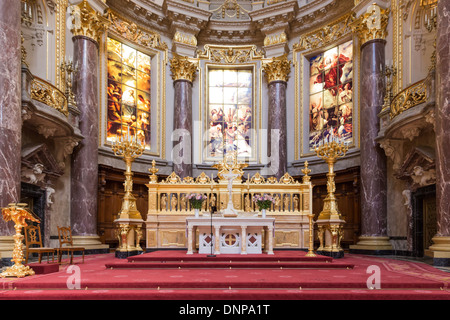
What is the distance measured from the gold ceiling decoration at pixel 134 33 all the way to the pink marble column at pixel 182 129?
5.92 feet

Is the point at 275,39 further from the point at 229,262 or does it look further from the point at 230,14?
the point at 229,262

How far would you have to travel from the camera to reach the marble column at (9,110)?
28.8 ft

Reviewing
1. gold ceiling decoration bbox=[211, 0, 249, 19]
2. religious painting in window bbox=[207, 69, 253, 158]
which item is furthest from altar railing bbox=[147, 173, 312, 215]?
gold ceiling decoration bbox=[211, 0, 249, 19]

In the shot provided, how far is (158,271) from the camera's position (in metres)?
7.70

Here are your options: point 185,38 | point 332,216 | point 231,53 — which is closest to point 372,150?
point 332,216

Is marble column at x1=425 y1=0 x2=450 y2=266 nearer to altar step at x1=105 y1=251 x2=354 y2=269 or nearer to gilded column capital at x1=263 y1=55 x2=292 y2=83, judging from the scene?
altar step at x1=105 y1=251 x2=354 y2=269

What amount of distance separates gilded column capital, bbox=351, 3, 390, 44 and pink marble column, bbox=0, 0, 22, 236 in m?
10.3

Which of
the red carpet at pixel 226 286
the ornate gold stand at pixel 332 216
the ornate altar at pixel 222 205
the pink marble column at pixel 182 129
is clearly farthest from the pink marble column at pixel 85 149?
the ornate gold stand at pixel 332 216

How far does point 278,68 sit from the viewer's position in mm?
17750

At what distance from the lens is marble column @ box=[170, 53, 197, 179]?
17281 mm

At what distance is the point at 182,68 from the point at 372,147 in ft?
27.8

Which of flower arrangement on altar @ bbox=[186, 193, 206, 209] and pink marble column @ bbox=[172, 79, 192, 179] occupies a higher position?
pink marble column @ bbox=[172, 79, 192, 179]

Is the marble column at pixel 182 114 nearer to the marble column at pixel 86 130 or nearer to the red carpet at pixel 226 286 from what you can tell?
the marble column at pixel 86 130
